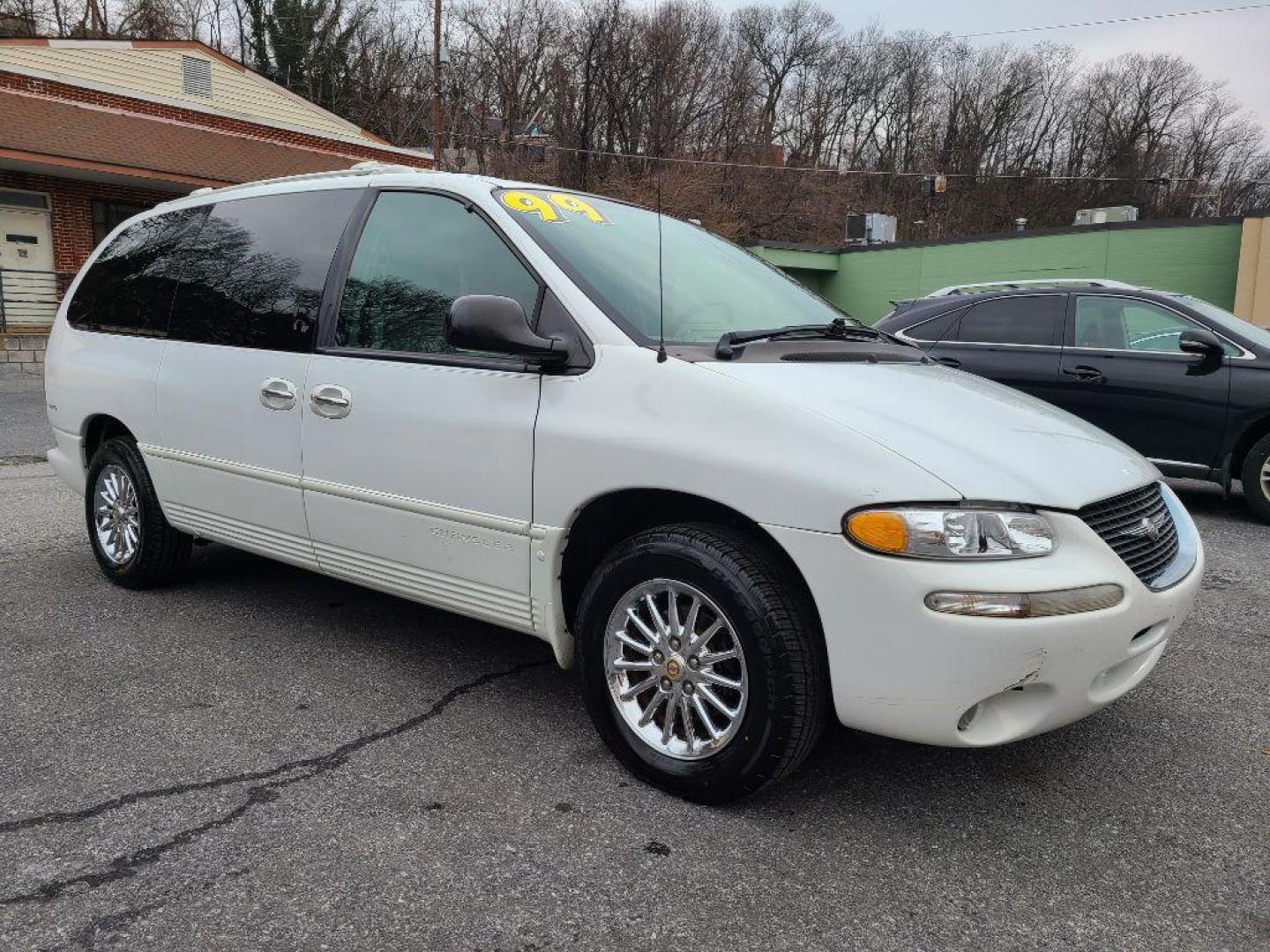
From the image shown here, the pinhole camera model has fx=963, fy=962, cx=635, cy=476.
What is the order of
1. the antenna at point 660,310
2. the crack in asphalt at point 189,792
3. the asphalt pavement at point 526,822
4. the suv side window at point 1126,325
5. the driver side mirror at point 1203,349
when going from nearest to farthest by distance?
the asphalt pavement at point 526,822, the crack in asphalt at point 189,792, the antenna at point 660,310, the driver side mirror at point 1203,349, the suv side window at point 1126,325

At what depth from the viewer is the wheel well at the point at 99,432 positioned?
15.5 feet

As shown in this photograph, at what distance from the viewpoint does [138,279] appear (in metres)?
4.48

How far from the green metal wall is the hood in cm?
1570

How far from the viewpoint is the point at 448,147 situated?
30703 mm

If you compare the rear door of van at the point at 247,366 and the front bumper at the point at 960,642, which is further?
the rear door of van at the point at 247,366

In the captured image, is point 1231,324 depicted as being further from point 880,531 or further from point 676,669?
point 676,669

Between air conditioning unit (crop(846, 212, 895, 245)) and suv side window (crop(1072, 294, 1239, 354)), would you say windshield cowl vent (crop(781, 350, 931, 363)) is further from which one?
air conditioning unit (crop(846, 212, 895, 245))

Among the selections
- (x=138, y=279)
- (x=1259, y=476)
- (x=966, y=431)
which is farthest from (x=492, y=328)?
(x=1259, y=476)

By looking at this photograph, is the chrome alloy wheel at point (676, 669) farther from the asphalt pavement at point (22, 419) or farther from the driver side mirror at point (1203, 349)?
the asphalt pavement at point (22, 419)

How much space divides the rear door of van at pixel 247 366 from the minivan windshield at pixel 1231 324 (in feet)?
20.4

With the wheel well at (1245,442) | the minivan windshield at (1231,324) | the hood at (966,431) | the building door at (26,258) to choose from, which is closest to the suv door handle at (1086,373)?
the minivan windshield at (1231,324)

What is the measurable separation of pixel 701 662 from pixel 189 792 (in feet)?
4.91

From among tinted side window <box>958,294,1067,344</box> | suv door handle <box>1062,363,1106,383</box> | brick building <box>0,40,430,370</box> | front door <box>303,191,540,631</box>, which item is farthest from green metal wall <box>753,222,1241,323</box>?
front door <box>303,191,540,631</box>

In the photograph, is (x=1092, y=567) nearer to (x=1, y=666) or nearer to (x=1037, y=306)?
(x=1, y=666)
